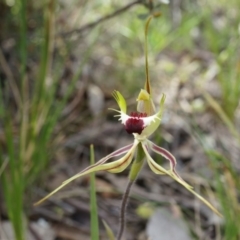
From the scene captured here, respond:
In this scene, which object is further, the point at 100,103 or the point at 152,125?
the point at 100,103

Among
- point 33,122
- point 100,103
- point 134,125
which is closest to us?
point 134,125

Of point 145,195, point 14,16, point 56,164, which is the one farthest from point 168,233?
point 14,16

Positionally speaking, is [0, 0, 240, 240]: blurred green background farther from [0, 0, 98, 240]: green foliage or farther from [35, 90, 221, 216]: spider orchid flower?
[35, 90, 221, 216]: spider orchid flower

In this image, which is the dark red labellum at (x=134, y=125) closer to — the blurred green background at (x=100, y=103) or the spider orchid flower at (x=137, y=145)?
the spider orchid flower at (x=137, y=145)

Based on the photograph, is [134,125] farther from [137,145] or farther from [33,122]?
[33,122]

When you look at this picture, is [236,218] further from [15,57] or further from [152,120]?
[15,57]

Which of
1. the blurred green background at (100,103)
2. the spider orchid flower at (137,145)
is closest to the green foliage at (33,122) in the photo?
the blurred green background at (100,103)

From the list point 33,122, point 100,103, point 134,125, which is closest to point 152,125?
point 134,125

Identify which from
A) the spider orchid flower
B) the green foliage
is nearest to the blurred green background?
the green foliage
